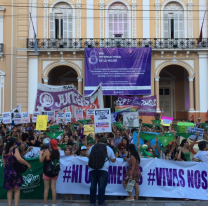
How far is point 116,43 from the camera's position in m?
21.8

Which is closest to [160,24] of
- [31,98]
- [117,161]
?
[31,98]

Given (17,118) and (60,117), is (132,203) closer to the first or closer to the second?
(17,118)

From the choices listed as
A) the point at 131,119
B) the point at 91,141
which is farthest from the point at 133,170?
the point at 131,119

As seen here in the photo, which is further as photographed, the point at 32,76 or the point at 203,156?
the point at 32,76

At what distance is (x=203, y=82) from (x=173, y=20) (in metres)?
4.90

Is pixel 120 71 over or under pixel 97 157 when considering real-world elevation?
over

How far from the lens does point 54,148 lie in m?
6.81

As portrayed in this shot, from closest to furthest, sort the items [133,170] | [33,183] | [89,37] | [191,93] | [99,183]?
1. [99,183]
2. [133,170]
3. [33,183]
4. [191,93]
5. [89,37]

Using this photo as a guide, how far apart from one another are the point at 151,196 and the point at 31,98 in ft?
50.6

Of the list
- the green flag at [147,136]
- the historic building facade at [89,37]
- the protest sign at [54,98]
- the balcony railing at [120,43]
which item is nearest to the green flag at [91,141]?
the green flag at [147,136]

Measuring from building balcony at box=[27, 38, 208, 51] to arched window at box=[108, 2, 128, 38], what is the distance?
0.76 metres

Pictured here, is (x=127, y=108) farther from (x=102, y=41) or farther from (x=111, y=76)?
(x=102, y=41)

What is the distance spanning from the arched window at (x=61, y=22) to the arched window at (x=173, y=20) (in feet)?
22.3

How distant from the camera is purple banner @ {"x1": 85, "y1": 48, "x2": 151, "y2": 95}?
832 inches
